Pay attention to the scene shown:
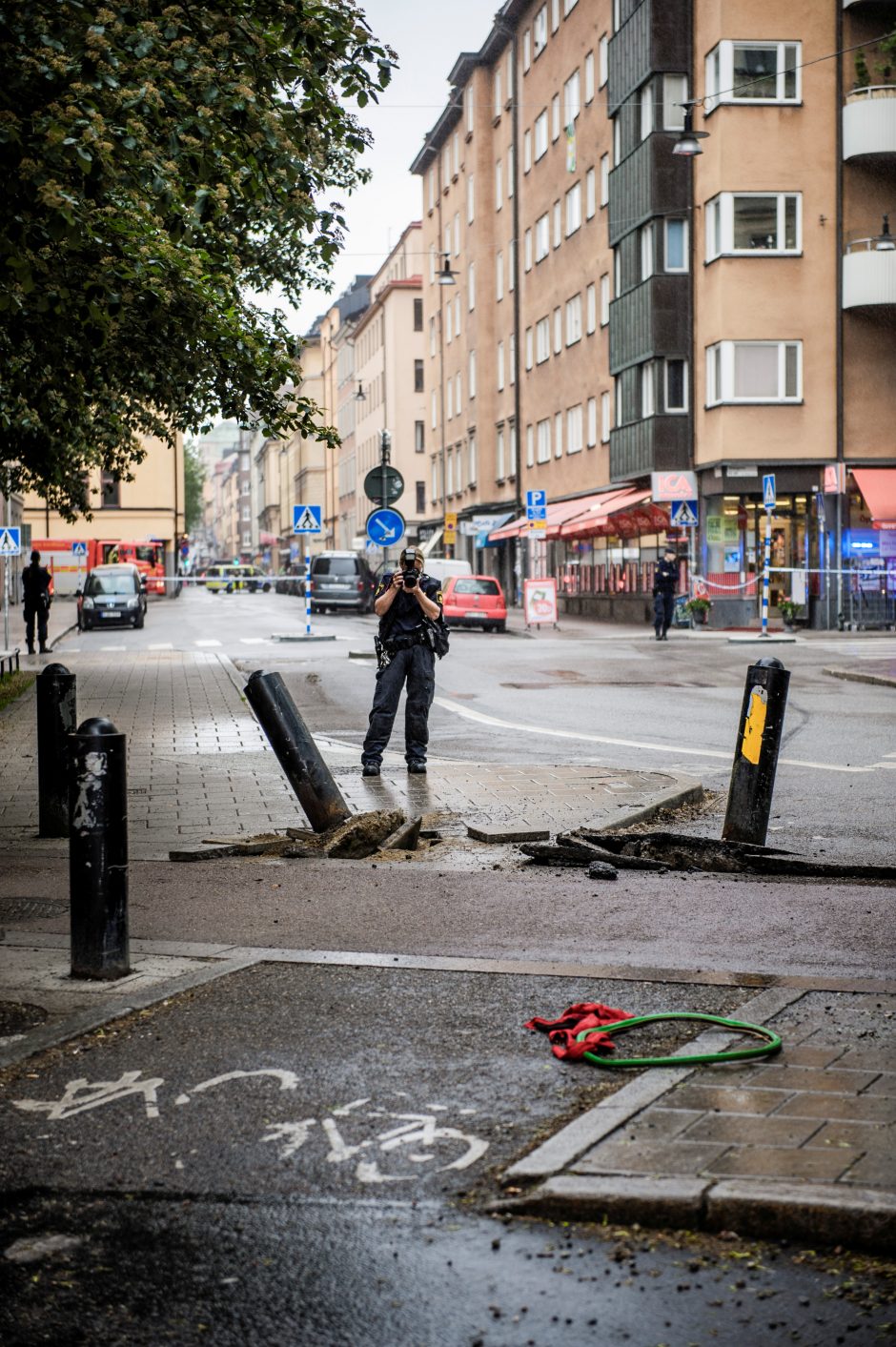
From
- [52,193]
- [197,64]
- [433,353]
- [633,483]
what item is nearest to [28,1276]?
[52,193]

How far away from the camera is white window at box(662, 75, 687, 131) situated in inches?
1703

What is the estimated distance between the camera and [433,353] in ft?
273

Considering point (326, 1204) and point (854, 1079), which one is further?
point (854, 1079)

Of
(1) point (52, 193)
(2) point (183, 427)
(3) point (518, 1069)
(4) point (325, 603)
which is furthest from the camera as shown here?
(4) point (325, 603)

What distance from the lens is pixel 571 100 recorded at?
55000 mm

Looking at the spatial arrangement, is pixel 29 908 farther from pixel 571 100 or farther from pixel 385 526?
pixel 571 100

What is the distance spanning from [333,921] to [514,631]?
1364 inches

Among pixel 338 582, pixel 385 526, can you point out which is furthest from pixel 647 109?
pixel 385 526

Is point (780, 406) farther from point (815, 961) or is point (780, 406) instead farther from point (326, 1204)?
point (326, 1204)

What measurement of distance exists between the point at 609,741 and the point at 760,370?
2700 centimetres

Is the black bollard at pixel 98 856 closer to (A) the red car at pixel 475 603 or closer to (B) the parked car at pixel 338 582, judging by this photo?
(A) the red car at pixel 475 603

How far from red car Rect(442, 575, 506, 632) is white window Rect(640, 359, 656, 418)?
655 cm

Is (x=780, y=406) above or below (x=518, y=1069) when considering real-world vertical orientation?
above

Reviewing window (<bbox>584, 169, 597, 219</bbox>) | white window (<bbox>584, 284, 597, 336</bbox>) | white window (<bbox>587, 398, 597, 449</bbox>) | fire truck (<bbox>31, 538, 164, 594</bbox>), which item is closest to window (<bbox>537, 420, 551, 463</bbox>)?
white window (<bbox>587, 398, 597, 449</bbox>)
